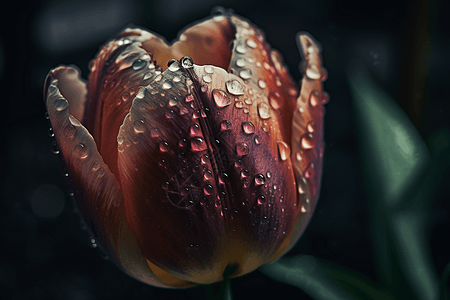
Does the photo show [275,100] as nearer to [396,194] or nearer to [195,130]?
[195,130]

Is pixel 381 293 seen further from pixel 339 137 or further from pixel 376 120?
pixel 339 137


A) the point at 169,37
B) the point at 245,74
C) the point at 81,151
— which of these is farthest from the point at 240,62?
the point at 169,37

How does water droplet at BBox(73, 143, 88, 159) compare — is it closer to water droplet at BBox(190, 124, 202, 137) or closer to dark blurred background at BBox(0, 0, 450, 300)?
water droplet at BBox(190, 124, 202, 137)

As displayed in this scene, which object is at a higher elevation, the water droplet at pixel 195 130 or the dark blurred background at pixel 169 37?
the water droplet at pixel 195 130

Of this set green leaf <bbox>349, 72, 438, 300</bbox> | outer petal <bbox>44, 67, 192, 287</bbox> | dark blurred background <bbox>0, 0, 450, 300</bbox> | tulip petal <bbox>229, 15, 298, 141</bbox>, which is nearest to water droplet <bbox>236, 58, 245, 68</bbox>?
tulip petal <bbox>229, 15, 298, 141</bbox>

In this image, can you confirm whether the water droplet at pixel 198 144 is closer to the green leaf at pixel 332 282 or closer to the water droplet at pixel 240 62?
the water droplet at pixel 240 62

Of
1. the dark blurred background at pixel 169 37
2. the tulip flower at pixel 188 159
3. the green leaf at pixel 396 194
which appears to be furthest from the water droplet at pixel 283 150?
the dark blurred background at pixel 169 37

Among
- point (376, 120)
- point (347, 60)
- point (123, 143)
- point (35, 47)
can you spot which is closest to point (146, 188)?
point (123, 143)
